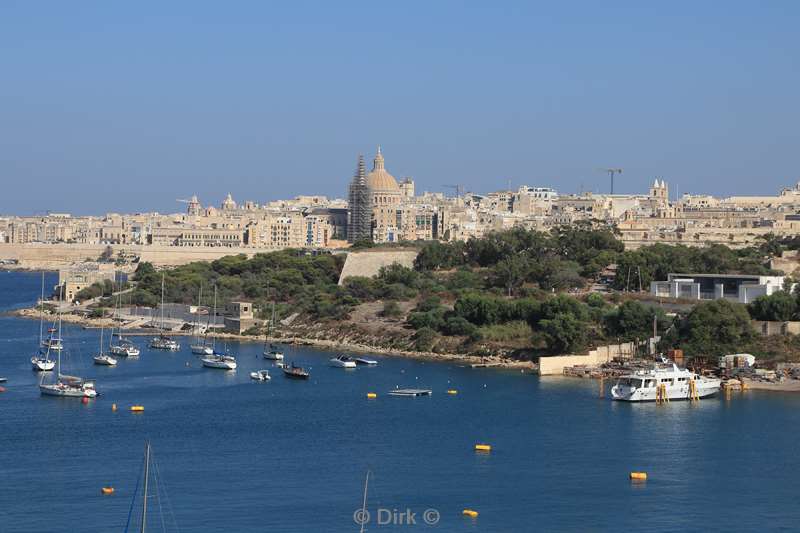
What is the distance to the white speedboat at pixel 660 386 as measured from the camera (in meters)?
25.3

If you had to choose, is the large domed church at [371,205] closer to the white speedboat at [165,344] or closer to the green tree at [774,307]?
the white speedboat at [165,344]

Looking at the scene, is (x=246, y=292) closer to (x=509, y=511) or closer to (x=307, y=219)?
(x=509, y=511)

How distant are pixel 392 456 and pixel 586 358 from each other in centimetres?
999

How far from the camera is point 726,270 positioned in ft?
127

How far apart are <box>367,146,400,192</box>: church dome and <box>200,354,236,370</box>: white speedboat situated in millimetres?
43581

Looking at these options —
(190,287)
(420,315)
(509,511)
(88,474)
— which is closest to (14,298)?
(190,287)

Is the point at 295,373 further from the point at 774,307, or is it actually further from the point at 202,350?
the point at 774,307

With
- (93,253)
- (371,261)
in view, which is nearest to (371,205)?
(93,253)

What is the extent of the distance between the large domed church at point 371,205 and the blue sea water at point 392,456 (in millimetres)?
44089

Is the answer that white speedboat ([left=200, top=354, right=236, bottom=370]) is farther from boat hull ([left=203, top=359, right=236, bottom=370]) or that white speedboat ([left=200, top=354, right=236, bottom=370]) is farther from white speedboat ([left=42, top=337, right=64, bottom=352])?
white speedboat ([left=42, top=337, right=64, bottom=352])

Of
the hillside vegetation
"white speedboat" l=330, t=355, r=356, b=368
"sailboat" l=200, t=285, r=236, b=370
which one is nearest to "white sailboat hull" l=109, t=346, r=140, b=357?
"sailboat" l=200, t=285, r=236, b=370

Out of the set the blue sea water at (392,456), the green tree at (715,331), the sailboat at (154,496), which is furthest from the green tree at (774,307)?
the sailboat at (154,496)

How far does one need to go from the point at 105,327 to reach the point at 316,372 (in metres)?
12.5

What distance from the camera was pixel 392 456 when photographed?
2041cm
